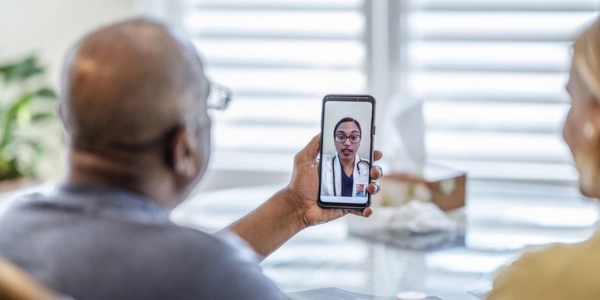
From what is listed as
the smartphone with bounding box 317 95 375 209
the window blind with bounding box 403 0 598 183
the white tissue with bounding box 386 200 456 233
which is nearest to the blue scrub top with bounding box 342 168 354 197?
the smartphone with bounding box 317 95 375 209

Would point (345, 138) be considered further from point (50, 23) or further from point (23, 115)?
point (50, 23)

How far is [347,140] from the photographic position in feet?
5.34

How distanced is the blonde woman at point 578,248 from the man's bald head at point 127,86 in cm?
43

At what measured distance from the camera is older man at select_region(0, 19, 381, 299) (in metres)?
0.97

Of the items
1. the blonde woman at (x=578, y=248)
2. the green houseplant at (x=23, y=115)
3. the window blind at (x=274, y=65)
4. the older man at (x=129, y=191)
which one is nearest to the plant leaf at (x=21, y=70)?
the green houseplant at (x=23, y=115)

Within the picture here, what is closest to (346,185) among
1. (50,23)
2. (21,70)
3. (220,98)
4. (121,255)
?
(220,98)

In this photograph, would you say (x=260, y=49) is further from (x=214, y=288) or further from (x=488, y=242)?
(x=214, y=288)

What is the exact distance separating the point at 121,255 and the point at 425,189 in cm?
115

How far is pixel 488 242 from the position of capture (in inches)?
73.5

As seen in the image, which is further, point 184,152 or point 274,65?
point 274,65

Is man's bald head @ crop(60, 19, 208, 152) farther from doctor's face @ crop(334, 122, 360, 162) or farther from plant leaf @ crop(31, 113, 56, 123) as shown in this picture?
plant leaf @ crop(31, 113, 56, 123)

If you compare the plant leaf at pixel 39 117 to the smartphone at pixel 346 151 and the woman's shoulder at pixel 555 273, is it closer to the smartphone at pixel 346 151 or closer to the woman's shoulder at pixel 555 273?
the smartphone at pixel 346 151

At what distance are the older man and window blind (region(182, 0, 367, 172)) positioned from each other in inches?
64.2

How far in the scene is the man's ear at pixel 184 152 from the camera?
3.49ft
